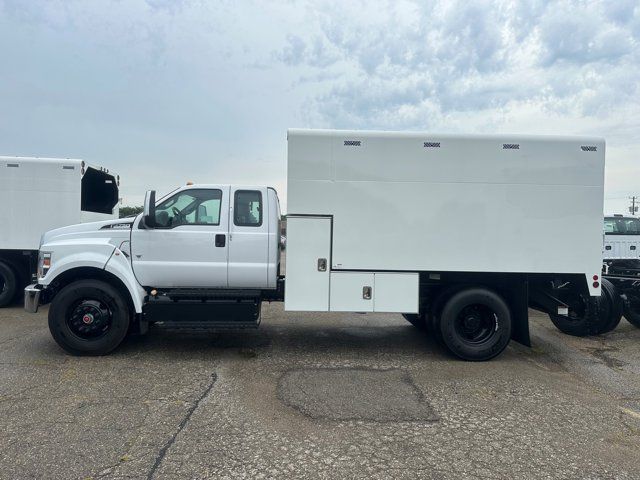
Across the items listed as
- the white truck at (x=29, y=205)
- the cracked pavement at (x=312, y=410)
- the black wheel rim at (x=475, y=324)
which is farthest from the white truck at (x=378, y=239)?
the white truck at (x=29, y=205)

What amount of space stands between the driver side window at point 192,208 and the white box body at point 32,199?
4.29 meters

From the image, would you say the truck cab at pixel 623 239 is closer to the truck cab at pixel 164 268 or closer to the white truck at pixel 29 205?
the truck cab at pixel 164 268

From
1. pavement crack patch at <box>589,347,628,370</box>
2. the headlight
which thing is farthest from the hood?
pavement crack patch at <box>589,347,628,370</box>

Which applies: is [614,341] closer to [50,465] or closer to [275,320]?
[275,320]

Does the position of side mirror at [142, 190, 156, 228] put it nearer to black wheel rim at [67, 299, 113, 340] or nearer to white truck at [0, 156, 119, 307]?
black wheel rim at [67, 299, 113, 340]

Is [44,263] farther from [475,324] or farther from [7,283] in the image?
[475,324]

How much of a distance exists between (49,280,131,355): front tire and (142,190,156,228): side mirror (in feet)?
3.42

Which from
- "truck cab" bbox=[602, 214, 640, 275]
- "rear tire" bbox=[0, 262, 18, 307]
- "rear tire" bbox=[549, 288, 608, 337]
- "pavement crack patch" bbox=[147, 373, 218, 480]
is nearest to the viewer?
"pavement crack patch" bbox=[147, 373, 218, 480]

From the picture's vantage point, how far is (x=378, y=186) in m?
5.88

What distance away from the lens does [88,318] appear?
588cm

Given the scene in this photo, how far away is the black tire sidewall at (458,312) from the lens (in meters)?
5.99

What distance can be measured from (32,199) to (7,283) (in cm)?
178

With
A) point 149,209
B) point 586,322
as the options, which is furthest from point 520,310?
point 149,209

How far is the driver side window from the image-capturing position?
19.9 ft
